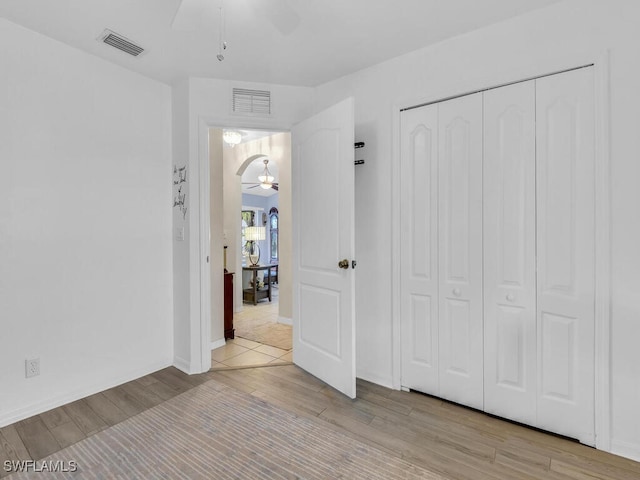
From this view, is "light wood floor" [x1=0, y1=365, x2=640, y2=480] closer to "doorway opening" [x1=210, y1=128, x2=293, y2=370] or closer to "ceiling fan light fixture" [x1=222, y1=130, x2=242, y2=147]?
"doorway opening" [x1=210, y1=128, x2=293, y2=370]

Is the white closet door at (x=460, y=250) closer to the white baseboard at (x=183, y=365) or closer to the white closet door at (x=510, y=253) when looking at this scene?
the white closet door at (x=510, y=253)

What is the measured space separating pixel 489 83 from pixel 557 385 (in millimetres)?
1887

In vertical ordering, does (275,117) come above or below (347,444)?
above

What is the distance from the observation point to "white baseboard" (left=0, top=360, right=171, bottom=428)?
2.07 m

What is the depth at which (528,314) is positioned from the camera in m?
Result: 2.00

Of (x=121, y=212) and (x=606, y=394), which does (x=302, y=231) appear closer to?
(x=121, y=212)

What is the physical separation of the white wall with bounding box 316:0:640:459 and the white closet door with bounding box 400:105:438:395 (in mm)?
106

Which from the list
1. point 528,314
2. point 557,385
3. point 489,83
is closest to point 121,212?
point 489,83

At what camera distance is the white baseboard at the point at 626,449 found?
1706 mm

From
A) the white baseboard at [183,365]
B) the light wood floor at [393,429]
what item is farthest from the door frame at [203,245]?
the light wood floor at [393,429]

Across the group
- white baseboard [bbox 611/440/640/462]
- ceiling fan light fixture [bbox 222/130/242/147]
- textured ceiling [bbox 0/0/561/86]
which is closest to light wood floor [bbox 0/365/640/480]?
white baseboard [bbox 611/440/640/462]

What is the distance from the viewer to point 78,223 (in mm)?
2387

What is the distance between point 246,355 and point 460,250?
2.24m

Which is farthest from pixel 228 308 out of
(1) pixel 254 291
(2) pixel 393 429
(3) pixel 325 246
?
(2) pixel 393 429
